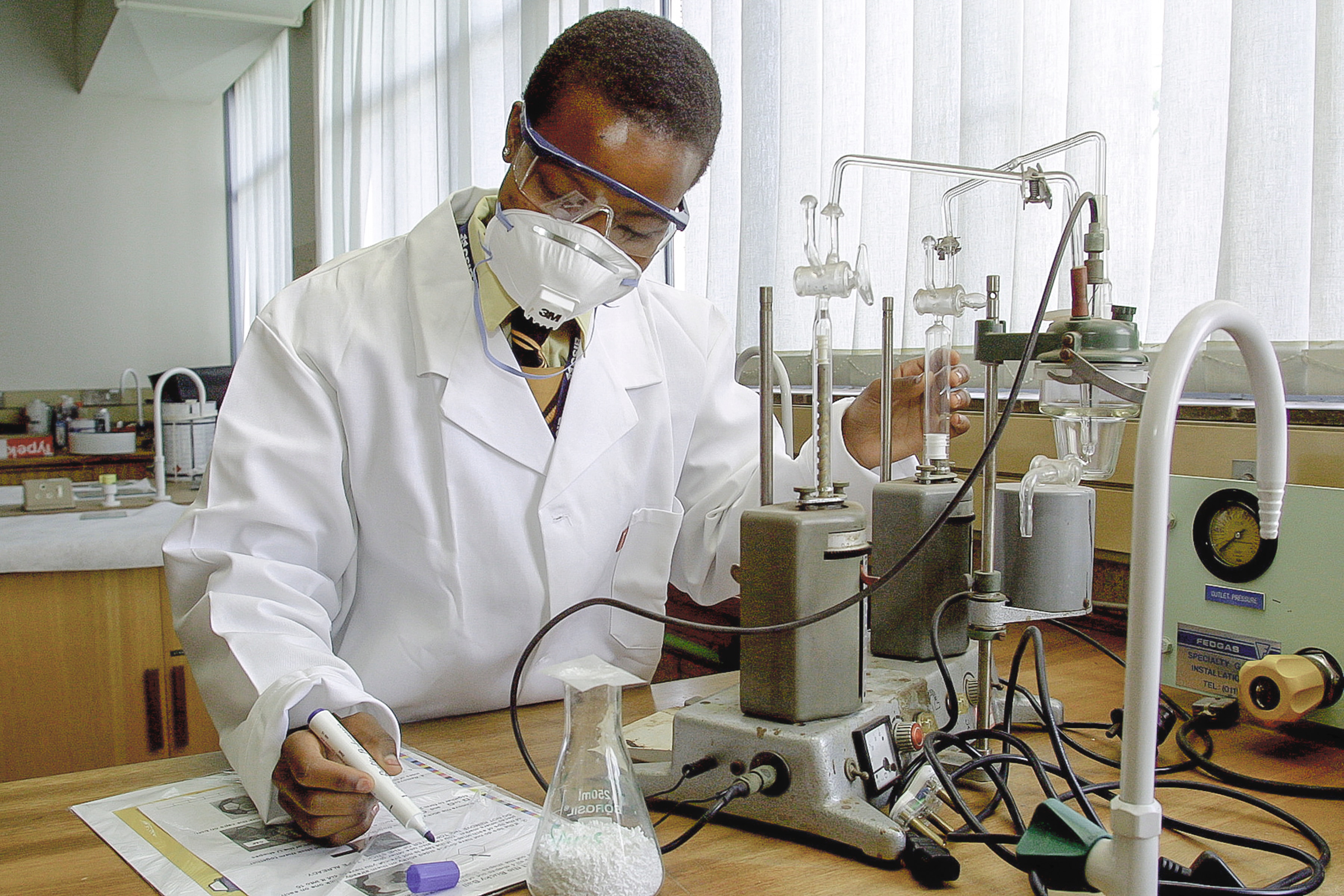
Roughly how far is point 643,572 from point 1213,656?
69cm

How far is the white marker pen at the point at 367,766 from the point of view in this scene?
0.72m

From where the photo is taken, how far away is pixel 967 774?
0.86 metres

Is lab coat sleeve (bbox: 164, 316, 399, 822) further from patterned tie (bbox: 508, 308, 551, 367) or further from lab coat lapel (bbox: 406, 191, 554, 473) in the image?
patterned tie (bbox: 508, 308, 551, 367)

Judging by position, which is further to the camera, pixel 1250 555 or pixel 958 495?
pixel 1250 555

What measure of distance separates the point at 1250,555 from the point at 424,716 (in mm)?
946

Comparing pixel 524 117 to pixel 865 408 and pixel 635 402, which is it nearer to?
pixel 635 402

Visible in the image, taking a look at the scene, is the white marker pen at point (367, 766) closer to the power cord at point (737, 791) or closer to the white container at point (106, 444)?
the power cord at point (737, 791)

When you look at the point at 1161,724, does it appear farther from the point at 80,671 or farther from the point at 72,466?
the point at 72,466

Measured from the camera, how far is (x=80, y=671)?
Result: 7.32ft

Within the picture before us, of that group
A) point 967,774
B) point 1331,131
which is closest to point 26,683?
point 967,774

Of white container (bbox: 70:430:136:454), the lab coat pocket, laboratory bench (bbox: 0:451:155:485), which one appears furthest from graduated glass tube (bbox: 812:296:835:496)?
white container (bbox: 70:430:136:454)

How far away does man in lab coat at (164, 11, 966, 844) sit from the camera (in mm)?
1036

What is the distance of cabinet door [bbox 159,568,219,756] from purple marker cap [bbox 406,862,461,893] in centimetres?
190

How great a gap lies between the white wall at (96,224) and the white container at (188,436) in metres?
3.10
